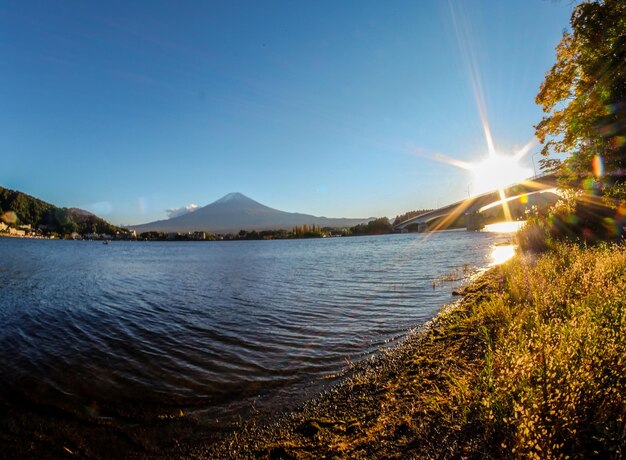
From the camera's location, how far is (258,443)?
482 cm

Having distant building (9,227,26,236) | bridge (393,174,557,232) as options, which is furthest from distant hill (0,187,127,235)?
bridge (393,174,557,232)

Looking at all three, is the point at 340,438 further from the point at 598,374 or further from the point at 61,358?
the point at 61,358

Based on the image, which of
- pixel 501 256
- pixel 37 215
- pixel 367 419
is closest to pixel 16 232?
pixel 37 215

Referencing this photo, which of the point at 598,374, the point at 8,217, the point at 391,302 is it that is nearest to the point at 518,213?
the point at 391,302

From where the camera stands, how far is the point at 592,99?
14.2 metres

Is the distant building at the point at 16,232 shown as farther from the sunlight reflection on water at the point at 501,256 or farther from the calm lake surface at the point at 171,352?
the sunlight reflection on water at the point at 501,256

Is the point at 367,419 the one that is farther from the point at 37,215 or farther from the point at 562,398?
the point at 37,215

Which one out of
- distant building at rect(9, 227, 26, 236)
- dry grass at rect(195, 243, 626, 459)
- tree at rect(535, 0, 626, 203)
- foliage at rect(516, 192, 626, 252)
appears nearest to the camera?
dry grass at rect(195, 243, 626, 459)

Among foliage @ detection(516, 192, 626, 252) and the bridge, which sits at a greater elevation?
the bridge

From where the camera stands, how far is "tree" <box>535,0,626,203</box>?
11930 millimetres

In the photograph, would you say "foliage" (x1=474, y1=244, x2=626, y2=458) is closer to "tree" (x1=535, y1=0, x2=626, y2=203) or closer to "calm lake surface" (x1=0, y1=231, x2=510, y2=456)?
"calm lake surface" (x1=0, y1=231, x2=510, y2=456)

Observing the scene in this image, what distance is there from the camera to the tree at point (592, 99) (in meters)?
11.9

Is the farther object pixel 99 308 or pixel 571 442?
pixel 99 308

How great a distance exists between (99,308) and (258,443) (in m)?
13.0
